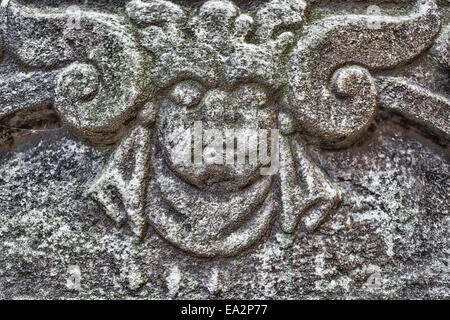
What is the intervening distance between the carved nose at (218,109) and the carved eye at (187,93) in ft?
0.08

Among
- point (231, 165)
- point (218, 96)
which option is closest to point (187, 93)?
point (218, 96)

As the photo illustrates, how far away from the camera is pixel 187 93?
1142mm

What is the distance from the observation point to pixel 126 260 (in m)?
1.14

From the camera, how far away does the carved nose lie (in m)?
1.14

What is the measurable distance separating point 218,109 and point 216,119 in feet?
0.08

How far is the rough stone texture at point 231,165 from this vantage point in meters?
1.13

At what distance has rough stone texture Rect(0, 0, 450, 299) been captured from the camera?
1132mm

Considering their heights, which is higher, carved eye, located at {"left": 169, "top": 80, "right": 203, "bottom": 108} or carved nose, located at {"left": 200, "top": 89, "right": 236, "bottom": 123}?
carved eye, located at {"left": 169, "top": 80, "right": 203, "bottom": 108}

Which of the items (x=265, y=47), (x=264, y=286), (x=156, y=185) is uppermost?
(x=265, y=47)

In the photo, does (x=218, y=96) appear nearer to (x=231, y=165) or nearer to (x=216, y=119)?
(x=216, y=119)

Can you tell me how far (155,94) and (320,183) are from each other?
0.43 meters

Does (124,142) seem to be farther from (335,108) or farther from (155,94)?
(335,108)

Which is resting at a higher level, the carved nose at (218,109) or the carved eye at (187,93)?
the carved eye at (187,93)

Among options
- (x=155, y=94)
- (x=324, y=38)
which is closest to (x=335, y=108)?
(x=324, y=38)
